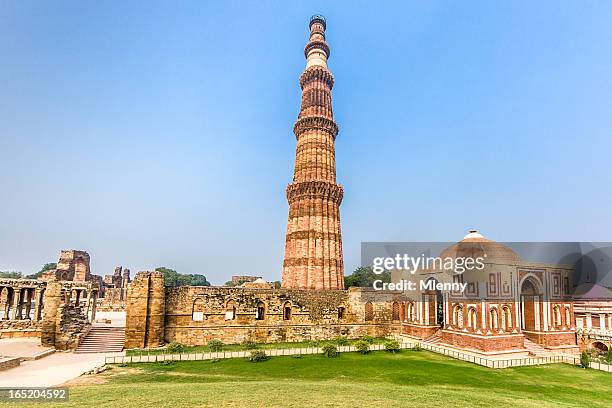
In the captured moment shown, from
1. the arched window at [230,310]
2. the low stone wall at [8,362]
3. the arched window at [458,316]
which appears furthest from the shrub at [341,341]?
the low stone wall at [8,362]

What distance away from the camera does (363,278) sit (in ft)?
187

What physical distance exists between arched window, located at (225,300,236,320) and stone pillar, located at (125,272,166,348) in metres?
3.61

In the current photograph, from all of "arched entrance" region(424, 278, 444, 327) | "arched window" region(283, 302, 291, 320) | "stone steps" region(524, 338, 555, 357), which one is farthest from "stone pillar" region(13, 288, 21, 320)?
"stone steps" region(524, 338, 555, 357)

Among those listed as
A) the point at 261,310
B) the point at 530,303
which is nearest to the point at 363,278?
the point at 530,303

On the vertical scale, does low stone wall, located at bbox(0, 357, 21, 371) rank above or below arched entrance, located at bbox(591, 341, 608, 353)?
above

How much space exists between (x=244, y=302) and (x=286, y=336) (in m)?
3.54

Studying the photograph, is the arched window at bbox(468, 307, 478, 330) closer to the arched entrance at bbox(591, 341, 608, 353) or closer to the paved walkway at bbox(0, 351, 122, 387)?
the arched entrance at bbox(591, 341, 608, 353)

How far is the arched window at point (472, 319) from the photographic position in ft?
72.8

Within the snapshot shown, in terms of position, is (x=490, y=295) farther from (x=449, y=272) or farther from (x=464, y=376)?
(x=464, y=376)

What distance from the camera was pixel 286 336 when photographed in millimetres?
24125

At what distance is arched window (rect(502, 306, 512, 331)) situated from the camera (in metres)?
22.5

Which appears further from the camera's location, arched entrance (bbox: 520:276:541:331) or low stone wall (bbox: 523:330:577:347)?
arched entrance (bbox: 520:276:541:331)

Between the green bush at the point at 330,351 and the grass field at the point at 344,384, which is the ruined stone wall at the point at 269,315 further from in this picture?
the green bush at the point at 330,351

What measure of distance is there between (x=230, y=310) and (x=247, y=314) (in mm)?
1074
